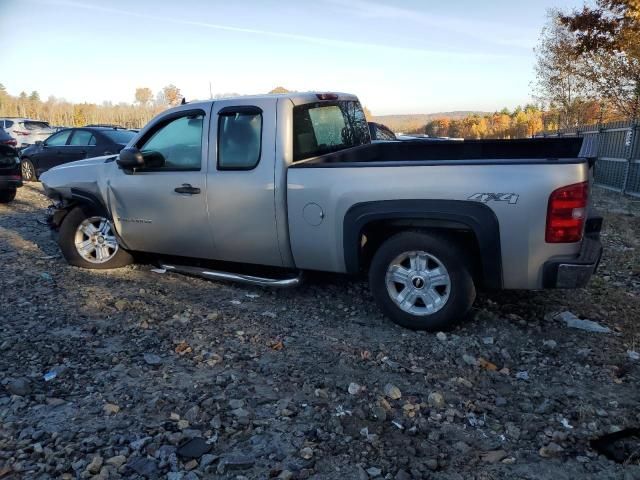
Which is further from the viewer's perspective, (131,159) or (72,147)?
(72,147)

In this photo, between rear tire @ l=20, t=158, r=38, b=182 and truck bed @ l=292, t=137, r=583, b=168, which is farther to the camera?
rear tire @ l=20, t=158, r=38, b=182

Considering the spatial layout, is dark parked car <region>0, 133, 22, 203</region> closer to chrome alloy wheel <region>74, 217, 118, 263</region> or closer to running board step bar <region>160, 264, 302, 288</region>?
chrome alloy wheel <region>74, 217, 118, 263</region>

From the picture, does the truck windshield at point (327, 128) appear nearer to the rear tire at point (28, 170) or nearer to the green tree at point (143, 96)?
the rear tire at point (28, 170)

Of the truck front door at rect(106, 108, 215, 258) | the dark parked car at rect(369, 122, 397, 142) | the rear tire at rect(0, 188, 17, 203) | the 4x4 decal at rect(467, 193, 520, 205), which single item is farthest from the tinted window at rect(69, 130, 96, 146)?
the 4x4 decal at rect(467, 193, 520, 205)

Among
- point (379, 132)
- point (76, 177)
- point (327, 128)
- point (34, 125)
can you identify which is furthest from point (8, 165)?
point (34, 125)

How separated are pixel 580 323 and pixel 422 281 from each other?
4.71 ft

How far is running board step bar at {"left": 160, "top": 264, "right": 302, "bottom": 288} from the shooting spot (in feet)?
15.9

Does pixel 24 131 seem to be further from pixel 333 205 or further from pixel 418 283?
pixel 418 283

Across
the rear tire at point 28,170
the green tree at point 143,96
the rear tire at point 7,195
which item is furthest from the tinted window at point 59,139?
the green tree at point 143,96

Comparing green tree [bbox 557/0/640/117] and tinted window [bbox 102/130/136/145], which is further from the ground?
green tree [bbox 557/0/640/117]

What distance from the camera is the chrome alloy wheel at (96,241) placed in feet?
19.7

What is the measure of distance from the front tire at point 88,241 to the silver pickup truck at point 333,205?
2 centimetres

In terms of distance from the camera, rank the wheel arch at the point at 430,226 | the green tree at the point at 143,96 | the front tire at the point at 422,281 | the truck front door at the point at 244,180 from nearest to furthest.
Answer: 1. the wheel arch at the point at 430,226
2. the front tire at the point at 422,281
3. the truck front door at the point at 244,180
4. the green tree at the point at 143,96

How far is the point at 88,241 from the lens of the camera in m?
6.03
